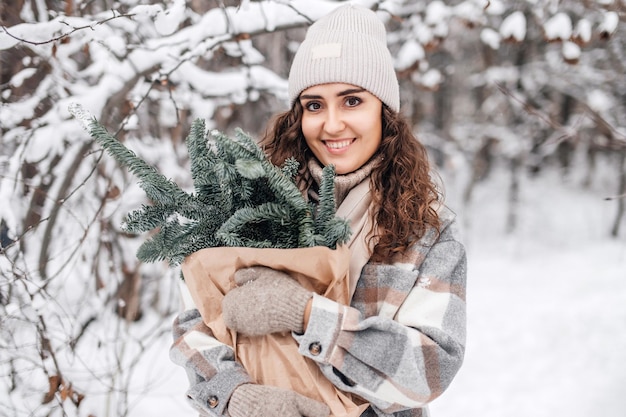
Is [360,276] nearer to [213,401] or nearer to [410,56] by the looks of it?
[213,401]

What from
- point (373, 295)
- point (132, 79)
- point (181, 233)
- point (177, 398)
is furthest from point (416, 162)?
point (177, 398)

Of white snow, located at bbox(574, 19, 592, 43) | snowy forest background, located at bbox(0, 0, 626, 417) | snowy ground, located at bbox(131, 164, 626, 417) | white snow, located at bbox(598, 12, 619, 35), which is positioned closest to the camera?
snowy forest background, located at bbox(0, 0, 626, 417)

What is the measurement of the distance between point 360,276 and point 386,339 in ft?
0.77

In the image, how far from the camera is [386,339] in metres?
1.15

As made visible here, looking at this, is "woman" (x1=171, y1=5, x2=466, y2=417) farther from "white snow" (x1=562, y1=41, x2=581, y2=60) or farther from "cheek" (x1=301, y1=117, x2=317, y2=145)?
"white snow" (x1=562, y1=41, x2=581, y2=60)

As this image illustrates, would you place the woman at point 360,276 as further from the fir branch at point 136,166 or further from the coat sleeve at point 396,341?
the fir branch at point 136,166

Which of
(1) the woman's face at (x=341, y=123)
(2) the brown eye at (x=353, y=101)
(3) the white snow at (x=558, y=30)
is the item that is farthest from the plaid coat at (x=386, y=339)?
(3) the white snow at (x=558, y=30)

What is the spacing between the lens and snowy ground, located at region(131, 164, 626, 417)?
3.22 m

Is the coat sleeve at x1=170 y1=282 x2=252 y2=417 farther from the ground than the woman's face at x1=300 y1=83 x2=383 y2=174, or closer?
closer

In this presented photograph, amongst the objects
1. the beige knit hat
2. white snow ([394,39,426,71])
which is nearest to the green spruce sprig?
the beige knit hat

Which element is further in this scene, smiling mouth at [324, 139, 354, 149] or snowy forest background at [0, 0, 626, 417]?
snowy forest background at [0, 0, 626, 417]

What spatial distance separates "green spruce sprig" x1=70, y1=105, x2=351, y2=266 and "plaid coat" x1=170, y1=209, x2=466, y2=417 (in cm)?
19

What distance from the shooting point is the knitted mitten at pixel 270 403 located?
109cm

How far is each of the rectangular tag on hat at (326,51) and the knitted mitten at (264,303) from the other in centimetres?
67
